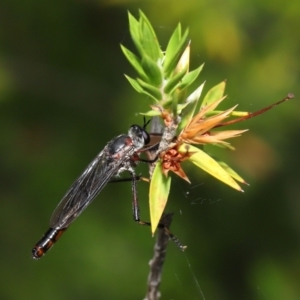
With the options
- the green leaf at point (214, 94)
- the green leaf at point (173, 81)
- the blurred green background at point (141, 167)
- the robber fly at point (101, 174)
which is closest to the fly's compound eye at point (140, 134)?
the robber fly at point (101, 174)

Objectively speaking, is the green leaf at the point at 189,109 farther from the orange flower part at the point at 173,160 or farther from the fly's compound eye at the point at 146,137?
the fly's compound eye at the point at 146,137

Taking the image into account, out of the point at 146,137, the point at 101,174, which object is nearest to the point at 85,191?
the point at 101,174

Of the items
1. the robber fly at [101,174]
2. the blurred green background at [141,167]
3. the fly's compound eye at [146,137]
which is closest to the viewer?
the fly's compound eye at [146,137]

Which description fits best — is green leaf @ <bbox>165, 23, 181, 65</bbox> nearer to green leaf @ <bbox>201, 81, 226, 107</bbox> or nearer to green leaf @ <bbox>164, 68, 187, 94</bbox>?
green leaf @ <bbox>164, 68, 187, 94</bbox>

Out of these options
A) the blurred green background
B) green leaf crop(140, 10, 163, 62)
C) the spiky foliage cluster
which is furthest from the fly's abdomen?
green leaf crop(140, 10, 163, 62)

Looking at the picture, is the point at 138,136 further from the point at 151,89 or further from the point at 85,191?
the point at 151,89
